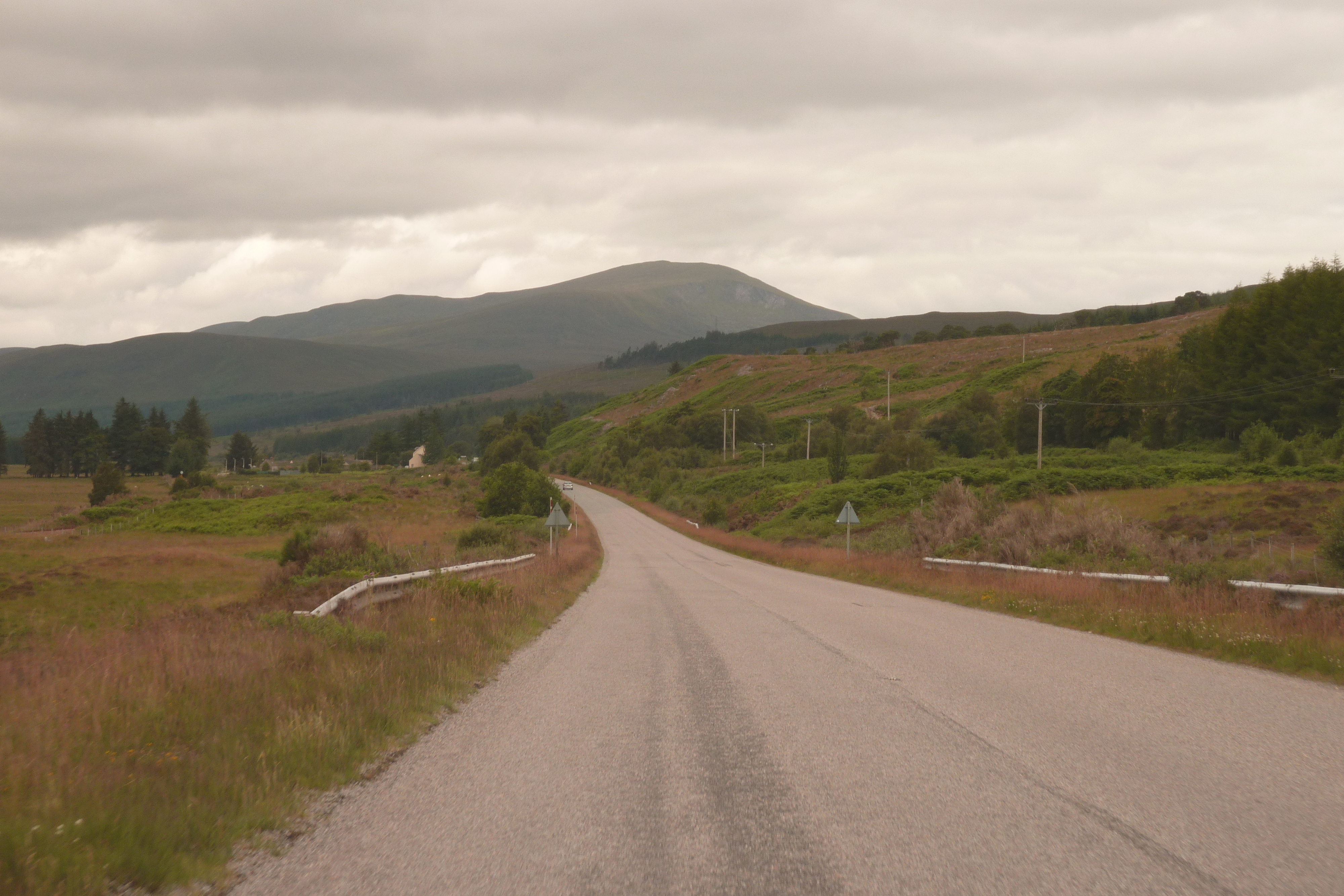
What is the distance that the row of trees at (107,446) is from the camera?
137500 millimetres

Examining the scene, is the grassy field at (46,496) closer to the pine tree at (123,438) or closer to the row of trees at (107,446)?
the row of trees at (107,446)

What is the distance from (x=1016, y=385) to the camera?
123 metres

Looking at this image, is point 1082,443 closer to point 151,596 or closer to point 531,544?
point 531,544

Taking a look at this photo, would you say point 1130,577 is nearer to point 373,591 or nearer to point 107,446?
point 373,591

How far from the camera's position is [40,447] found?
136 m

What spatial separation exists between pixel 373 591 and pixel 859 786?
10855mm

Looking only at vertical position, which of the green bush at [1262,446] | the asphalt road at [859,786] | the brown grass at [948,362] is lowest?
the asphalt road at [859,786]

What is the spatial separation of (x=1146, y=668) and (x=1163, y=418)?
78.9 metres

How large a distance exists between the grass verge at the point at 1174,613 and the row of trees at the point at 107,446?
138507 millimetres

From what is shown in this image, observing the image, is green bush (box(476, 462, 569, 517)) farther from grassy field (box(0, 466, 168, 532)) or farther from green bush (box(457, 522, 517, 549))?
grassy field (box(0, 466, 168, 532))

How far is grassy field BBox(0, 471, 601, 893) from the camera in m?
4.88

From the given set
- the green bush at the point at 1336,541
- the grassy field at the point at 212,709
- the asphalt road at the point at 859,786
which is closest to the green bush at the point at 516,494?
the grassy field at the point at 212,709

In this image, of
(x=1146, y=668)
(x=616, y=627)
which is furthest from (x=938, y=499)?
(x=1146, y=668)

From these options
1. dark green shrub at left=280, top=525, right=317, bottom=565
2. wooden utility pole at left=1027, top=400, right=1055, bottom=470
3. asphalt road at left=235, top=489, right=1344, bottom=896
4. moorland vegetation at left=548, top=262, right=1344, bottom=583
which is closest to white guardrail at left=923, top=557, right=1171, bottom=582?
moorland vegetation at left=548, top=262, right=1344, bottom=583
